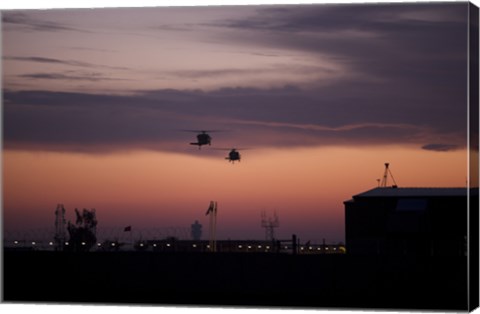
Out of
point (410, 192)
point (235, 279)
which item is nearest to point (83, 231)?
point (235, 279)

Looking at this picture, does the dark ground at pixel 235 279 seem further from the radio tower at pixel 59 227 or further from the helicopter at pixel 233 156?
the helicopter at pixel 233 156

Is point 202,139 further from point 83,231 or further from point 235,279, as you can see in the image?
point 83,231

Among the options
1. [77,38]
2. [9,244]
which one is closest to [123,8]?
[77,38]

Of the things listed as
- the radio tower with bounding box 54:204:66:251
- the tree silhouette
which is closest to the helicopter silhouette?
the tree silhouette

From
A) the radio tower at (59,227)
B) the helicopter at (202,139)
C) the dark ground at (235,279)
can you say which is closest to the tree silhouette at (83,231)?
the radio tower at (59,227)

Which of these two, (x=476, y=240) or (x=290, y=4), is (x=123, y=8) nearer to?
(x=290, y=4)
